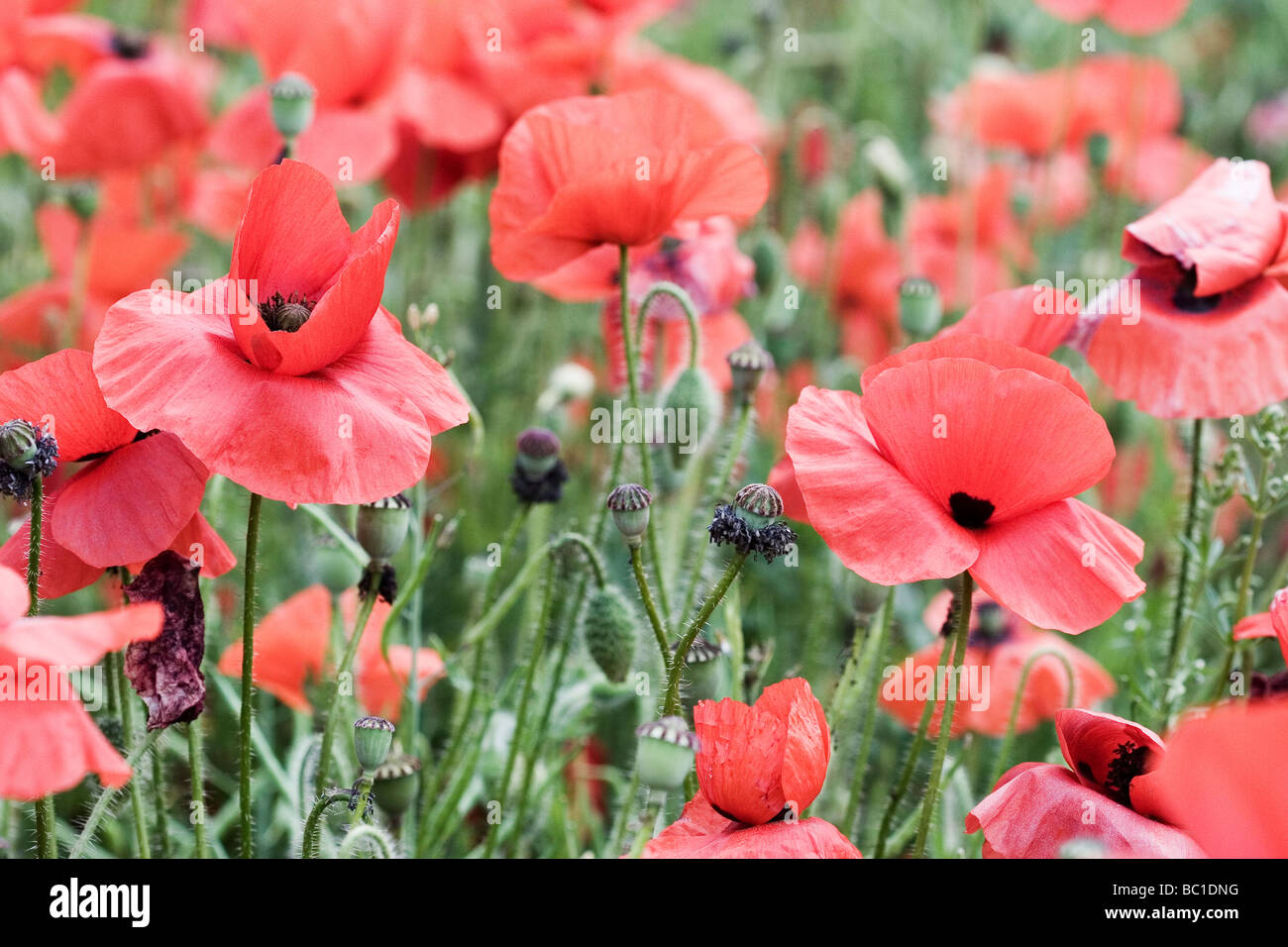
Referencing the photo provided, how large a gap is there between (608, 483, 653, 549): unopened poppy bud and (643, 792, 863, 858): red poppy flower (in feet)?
0.72

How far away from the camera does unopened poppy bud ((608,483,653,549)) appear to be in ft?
3.37

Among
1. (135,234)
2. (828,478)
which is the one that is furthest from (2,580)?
(135,234)

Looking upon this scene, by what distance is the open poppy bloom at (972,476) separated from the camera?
919mm

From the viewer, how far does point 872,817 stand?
1.55 m

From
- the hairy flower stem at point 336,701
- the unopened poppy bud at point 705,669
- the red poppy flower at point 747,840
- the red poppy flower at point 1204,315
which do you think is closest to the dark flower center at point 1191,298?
the red poppy flower at point 1204,315

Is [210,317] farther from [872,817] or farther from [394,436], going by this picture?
[872,817]

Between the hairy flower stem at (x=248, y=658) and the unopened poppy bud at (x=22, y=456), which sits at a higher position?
the unopened poppy bud at (x=22, y=456)

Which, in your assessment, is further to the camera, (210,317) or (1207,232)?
(1207,232)

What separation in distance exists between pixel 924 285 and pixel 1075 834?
0.79 metres

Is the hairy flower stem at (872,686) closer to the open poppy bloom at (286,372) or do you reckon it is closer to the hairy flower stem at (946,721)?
the hairy flower stem at (946,721)

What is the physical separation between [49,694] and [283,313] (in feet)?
1.12

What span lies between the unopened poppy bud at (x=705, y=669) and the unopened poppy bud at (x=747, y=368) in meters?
0.26

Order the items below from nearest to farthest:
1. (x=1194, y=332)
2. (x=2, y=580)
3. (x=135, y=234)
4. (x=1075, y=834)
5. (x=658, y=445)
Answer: (x=2, y=580)
(x=1075, y=834)
(x=1194, y=332)
(x=658, y=445)
(x=135, y=234)

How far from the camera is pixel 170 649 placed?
3.19ft
